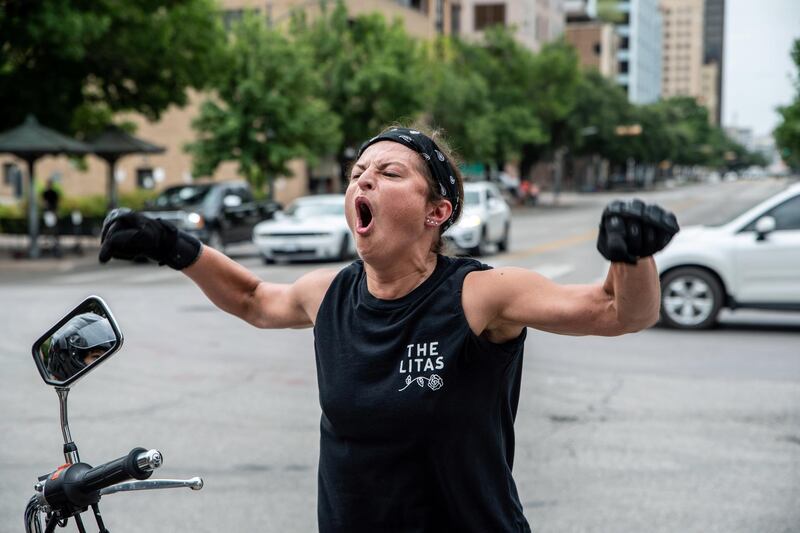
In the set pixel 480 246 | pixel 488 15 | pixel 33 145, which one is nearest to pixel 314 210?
pixel 480 246

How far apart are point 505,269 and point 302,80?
112ft

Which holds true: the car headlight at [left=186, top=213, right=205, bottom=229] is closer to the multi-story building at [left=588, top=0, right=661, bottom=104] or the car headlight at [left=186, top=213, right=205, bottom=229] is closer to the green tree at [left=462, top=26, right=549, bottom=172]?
the green tree at [left=462, top=26, right=549, bottom=172]

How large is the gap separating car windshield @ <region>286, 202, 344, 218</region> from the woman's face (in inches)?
829

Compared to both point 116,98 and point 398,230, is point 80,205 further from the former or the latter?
point 398,230

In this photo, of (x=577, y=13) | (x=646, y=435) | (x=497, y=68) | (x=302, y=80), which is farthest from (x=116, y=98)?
(x=577, y=13)

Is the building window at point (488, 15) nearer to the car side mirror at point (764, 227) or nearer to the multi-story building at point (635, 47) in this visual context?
the multi-story building at point (635, 47)

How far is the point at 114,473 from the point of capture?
72.3 inches

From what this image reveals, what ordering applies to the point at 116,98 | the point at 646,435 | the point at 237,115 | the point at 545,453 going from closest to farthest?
the point at 545,453, the point at 646,435, the point at 116,98, the point at 237,115

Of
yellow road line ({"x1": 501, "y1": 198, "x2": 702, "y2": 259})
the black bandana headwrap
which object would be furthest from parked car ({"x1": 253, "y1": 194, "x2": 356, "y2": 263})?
the black bandana headwrap

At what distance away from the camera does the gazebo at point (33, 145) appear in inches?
925

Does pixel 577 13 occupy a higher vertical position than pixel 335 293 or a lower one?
higher

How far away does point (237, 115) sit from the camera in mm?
34062

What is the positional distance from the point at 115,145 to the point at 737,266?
1886 centimetres

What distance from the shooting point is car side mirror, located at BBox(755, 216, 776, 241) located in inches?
460
